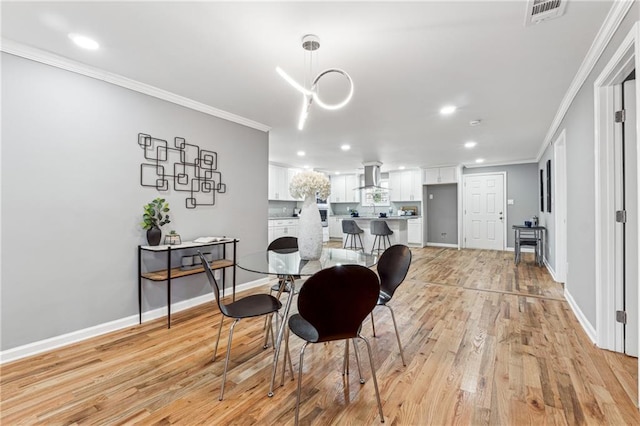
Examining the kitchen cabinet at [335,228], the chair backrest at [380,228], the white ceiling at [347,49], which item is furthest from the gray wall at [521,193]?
the kitchen cabinet at [335,228]

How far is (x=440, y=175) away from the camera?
794 centimetres

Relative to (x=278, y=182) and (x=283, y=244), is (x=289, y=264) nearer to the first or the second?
(x=283, y=244)

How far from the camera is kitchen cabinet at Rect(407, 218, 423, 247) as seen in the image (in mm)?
8203

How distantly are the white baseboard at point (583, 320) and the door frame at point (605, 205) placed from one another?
13 cm

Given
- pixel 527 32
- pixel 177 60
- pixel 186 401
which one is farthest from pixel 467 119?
pixel 186 401

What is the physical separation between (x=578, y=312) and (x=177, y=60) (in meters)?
4.41

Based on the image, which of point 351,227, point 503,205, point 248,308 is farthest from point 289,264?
point 503,205

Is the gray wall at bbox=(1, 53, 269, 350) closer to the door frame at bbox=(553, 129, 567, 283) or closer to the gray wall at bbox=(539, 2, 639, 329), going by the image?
the gray wall at bbox=(539, 2, 639, 329)

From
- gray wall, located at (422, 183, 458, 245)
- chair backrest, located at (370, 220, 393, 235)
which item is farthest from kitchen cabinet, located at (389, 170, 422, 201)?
chair backrest, located at (370, 220, 393, 235)

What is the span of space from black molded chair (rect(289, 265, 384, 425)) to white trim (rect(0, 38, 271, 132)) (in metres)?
2.74

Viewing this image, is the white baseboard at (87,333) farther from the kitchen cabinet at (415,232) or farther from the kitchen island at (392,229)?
the kitchen cabinet at (415,232)

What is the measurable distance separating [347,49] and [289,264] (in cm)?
170

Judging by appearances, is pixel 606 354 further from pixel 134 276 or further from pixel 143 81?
pixel 143 81

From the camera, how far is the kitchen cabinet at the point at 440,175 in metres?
7.75
